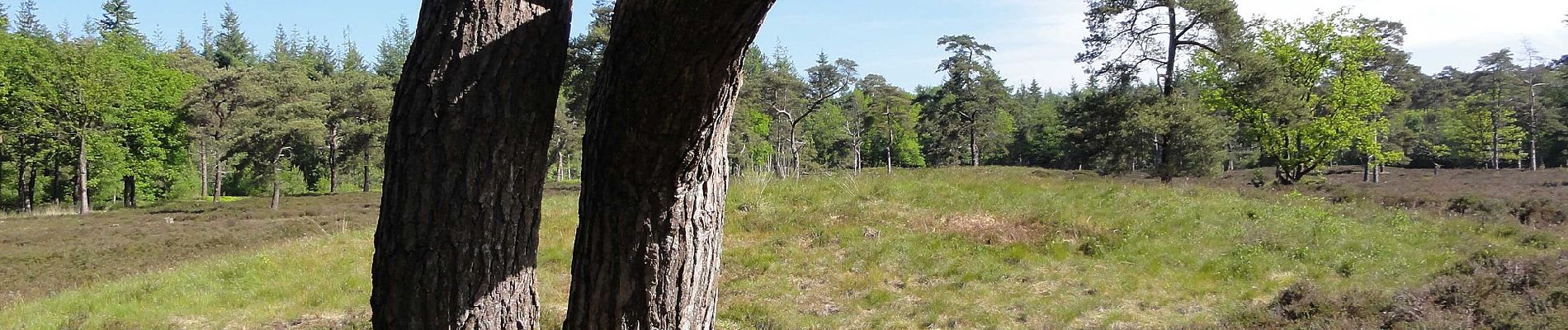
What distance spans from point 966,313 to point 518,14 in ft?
20.2

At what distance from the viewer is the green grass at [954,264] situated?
7.59 metres

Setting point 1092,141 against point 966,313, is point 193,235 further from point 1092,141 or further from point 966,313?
point 1092,141

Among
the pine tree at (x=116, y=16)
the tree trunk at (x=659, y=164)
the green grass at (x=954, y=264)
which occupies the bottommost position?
the green grass at (x=954, y=264)

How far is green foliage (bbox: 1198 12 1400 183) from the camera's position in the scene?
22047 mm

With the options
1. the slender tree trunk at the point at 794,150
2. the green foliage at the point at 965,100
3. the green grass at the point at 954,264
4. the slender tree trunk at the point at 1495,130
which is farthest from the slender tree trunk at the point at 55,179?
the slender tree trunk at the point at 1495,130

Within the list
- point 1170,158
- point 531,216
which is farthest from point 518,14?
point 1170,158

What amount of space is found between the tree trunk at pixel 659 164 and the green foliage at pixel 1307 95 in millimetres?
23325

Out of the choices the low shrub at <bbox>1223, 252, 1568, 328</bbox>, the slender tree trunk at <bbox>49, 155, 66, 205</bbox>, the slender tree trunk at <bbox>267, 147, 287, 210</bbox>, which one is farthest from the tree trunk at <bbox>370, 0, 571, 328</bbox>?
the slender tree trunk at <bbox>49, 155, 66, 205</bbox>

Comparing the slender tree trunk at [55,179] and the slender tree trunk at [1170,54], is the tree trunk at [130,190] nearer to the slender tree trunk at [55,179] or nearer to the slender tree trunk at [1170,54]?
the slender tree trunk at [55,179]

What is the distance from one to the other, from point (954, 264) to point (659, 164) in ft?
26.2

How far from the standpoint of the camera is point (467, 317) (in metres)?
2.34

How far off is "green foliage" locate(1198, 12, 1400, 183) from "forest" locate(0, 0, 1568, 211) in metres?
0.06

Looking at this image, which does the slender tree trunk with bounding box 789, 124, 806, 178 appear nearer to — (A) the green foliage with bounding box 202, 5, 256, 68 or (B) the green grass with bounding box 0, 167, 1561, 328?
(B) the green grass with bounding box 0, 167, 1561, 328

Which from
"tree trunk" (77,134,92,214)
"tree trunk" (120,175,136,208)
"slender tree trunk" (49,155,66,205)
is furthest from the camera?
"tree trunk" (120,175,136,208)
